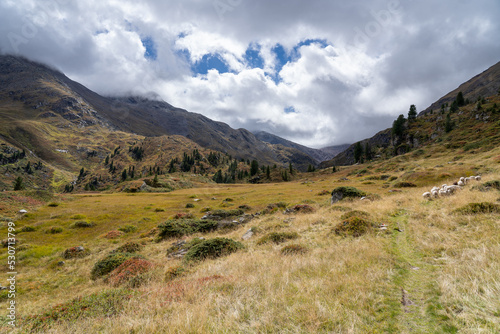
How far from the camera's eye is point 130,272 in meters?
11.9

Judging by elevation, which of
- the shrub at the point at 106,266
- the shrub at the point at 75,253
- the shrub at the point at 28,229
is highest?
the shrub at the point at 106,266

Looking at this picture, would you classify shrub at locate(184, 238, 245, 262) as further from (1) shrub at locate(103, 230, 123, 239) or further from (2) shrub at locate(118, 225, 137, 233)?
(2) shrub at locate(118, 225, 137, 233)

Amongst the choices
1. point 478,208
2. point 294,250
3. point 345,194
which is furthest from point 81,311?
point 345,194

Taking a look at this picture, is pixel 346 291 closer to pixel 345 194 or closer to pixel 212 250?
pixel 212 250

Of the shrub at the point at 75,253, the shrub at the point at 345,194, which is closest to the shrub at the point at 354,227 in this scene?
the shrub at the point at 345,194

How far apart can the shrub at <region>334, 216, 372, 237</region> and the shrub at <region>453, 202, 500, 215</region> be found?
15.8 ft

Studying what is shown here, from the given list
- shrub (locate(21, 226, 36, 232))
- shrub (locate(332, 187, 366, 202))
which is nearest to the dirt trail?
shrub (locate(332, 187, 366, 202))

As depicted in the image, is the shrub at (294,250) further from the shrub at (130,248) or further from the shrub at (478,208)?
the shrub at (130,248)

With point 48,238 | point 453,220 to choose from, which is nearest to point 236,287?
point 453,220

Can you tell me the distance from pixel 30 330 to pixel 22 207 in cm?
4574

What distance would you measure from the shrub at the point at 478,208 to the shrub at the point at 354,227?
4.82 m

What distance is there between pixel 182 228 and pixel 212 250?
10.4 m

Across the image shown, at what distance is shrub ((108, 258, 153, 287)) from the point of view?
11.0 metres

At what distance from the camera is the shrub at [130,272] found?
1103 centimetres
